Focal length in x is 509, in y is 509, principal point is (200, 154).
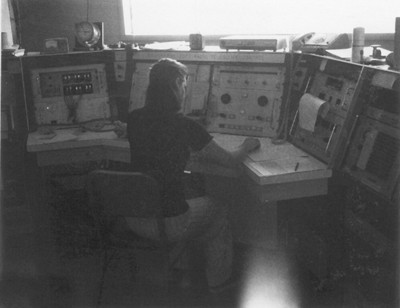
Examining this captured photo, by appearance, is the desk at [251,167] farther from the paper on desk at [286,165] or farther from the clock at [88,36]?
the clock at [88,36]

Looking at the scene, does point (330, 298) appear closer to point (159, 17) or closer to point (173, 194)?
point (173, 194)

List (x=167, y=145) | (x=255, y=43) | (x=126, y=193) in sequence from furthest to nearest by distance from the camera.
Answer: (x=255, y=43) → (x=167, y=145) → (x=126, y=193)

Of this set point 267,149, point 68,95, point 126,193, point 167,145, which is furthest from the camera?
point 68,95

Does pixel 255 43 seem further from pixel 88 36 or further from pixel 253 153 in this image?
pixel 88 36

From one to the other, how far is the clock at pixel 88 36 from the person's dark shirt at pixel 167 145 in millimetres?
1240

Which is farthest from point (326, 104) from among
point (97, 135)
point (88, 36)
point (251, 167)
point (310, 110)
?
point (88, 36)

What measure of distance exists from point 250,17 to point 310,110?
62.0 inches

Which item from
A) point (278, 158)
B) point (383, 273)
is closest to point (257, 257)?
point (278, 158)

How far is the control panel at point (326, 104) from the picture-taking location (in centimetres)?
236

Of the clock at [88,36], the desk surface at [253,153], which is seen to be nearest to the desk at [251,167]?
the desk surface at [253,153]

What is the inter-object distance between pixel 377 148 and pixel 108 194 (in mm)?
1143

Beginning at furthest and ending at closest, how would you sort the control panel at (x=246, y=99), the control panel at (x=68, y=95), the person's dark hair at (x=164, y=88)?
the control panel at (x=68, y=95), the control panel at (x=246, y=99), the person's dark hair at (x=164, y=88)

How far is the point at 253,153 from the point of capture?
2.54m

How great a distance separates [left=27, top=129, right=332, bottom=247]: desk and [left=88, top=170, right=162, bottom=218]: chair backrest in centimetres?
49
